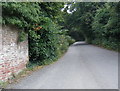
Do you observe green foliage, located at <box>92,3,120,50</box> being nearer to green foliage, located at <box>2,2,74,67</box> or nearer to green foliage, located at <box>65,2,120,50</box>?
green foliage, located at <box>65,2,120,50</box>

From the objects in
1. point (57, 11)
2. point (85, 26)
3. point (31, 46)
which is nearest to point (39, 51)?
point (31, 46)

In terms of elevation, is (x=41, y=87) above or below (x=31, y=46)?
below

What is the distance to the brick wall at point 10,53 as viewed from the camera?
4417 millimetres

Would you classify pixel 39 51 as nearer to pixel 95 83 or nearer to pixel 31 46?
pixel 31 46

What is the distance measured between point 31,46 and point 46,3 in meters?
3.08

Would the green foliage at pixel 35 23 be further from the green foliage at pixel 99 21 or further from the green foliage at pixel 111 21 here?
the green foliage at pixel 99 21

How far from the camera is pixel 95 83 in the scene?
4.22m

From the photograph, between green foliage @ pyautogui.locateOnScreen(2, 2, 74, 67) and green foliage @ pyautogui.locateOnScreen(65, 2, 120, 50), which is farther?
green foliage @ pyautogui.locateOnScreen(65, 2, 120, 50)

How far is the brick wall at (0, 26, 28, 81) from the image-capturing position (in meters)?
4.42

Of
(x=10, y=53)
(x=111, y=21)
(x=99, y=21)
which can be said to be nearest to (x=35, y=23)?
(x=10, y=53)

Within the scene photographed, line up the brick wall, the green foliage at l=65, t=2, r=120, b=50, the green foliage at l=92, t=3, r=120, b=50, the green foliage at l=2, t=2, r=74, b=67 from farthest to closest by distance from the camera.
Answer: the green foliage at l=65, t=2, r=120, b=50 → the green foliage at l=92, t=3, r=120, b=50 → the green foliage at l=2, t=2, r=74, b=67 → the brick wall

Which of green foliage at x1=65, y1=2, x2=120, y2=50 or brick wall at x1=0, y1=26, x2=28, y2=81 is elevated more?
green foliage at x1=65, y1=2, x2=120, y2=50

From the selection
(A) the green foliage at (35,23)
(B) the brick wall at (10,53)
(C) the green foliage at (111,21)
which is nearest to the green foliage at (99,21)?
(C) the green foliage at (111,21)

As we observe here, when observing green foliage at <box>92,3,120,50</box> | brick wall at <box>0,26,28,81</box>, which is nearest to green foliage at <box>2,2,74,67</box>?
brick wall at <box>0,26,28,81</box>
